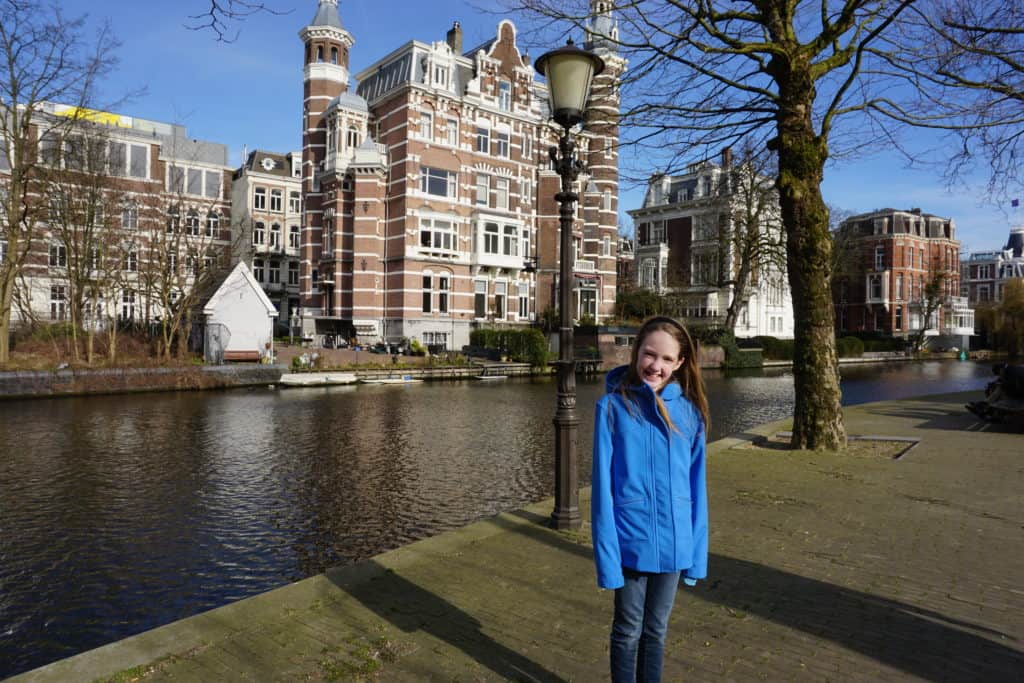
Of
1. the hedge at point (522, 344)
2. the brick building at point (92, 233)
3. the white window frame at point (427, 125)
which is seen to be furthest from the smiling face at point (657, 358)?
the white window frame at point (427, 125)

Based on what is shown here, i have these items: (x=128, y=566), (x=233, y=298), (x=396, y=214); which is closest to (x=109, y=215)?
(x=233, y=298)

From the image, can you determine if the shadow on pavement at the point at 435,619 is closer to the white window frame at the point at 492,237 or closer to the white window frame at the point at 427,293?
the white window frame at the point at 427,293

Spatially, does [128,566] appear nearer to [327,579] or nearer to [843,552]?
[327,579]

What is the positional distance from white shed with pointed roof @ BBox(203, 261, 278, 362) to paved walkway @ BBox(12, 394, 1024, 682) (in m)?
24.2

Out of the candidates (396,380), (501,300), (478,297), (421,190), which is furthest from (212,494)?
(501,300)

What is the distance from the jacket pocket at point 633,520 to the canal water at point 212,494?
4096 millimetres

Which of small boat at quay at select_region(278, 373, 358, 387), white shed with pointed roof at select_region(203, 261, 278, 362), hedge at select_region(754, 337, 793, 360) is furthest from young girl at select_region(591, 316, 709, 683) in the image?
hedge at select_region(754, 337, 793, 360)

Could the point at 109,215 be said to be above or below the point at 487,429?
above

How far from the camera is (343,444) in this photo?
504 inches

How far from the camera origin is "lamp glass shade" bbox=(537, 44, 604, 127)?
582 cm

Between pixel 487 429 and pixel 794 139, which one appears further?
pixel 487 429

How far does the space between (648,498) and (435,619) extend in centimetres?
185

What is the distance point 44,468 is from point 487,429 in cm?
822

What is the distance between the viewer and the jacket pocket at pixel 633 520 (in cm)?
287
